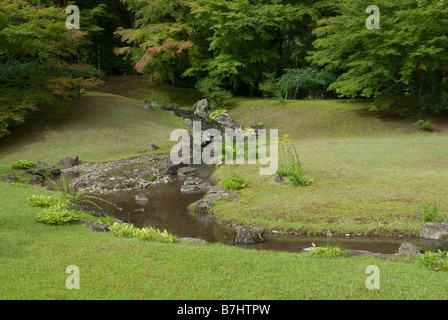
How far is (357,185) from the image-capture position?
1052cm

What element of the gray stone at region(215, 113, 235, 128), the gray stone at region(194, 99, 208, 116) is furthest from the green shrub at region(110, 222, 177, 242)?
the gray stone at region(194, 99, 208, 116)

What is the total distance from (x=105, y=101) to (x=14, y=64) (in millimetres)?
5938

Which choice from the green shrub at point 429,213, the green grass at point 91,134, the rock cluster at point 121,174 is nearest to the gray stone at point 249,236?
the green shrub at point 429,213

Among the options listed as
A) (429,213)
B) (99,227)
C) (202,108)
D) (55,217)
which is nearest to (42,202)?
(55,217)

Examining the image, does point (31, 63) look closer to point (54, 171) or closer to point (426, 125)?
point (54, 171)

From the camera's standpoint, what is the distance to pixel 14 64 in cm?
2066

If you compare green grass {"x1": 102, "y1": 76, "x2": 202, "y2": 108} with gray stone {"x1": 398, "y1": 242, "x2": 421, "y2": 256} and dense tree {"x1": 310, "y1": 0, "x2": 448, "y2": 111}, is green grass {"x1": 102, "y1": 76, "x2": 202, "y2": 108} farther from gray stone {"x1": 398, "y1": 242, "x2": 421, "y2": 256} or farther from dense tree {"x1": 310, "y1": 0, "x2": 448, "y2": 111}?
gray stone {"x1": 398, "y1": 242, "x2": 421, "y2": 256}

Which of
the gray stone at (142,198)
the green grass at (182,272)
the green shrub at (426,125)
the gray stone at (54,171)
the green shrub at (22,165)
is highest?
the green shrub at (426,125)

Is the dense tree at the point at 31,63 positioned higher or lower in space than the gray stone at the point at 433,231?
higher

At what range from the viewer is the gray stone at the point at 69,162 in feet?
55.0

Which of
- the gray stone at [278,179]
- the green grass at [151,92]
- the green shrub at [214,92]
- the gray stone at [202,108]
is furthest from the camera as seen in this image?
the green grass at [151,92]

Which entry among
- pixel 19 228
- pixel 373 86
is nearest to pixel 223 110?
pixel 373 86

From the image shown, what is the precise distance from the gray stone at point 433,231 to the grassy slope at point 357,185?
21 centimetres

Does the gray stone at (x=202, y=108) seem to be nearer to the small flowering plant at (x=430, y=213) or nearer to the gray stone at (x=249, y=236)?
the gray stone at (x=249, y=236)
